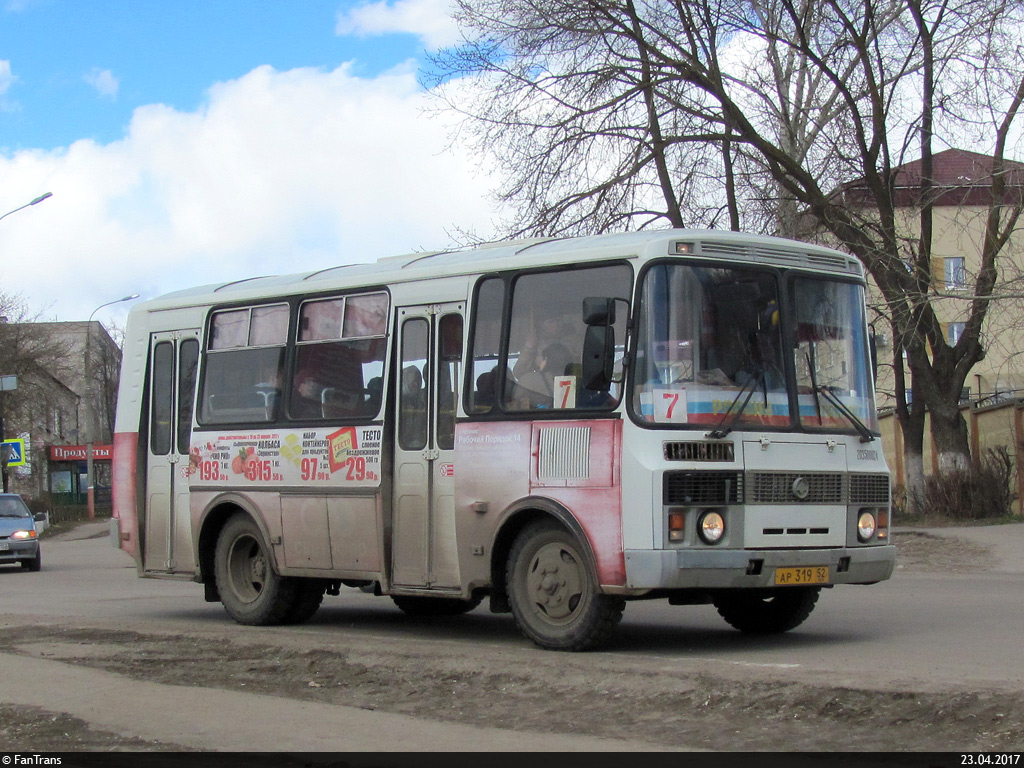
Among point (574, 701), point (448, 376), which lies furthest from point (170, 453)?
point (574, 701)

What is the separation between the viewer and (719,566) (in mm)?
9859

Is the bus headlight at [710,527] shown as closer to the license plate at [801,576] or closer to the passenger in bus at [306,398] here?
the license plate at [801,576]

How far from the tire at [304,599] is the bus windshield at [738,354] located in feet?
15.4

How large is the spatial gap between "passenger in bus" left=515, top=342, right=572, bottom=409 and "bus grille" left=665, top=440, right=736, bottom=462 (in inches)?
43.9

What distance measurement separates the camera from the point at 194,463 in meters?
13.9

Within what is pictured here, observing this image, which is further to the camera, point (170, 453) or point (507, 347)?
point (170, 453)

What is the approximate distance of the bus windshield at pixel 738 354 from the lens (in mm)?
10000

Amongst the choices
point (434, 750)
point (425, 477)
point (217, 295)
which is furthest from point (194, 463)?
point (434, 750)

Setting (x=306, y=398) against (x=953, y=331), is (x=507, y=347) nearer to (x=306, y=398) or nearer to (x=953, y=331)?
(x=306, y=398)

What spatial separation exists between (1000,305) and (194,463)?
1455cm

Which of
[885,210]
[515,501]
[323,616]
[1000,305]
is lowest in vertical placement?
[323,616]

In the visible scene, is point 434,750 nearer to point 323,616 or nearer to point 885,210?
point 323,616

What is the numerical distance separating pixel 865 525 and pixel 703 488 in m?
1.63
